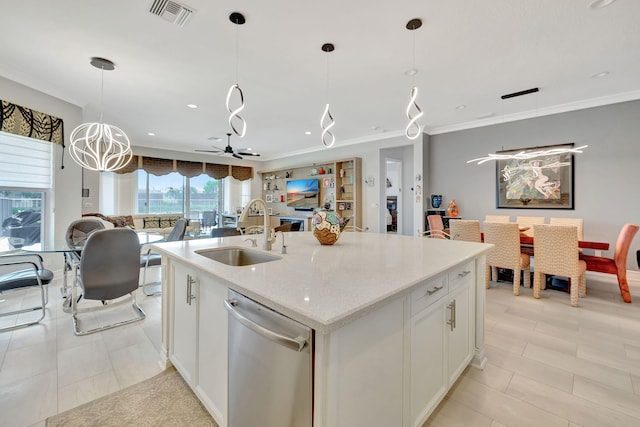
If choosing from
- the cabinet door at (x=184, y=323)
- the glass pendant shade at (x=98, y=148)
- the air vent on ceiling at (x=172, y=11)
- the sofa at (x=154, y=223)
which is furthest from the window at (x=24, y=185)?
the cabinet door at (x=184, y=323)

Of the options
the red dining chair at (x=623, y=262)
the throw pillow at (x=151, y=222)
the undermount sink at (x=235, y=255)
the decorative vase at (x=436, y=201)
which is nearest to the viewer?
the undermount sink at (x=235, y=255)

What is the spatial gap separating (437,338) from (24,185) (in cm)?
530

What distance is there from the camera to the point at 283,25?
2373mm

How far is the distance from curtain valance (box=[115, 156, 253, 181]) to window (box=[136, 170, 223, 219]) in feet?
0.86

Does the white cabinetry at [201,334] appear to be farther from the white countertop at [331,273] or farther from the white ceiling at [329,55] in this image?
the white ceiling at [329,55]

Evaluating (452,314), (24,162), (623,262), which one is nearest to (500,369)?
(452,314)

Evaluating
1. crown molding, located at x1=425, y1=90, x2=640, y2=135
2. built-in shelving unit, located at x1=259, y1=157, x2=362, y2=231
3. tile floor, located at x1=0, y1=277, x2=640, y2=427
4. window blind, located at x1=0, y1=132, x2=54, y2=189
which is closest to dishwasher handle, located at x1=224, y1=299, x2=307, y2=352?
tile floor, located at x1=0, y1=277, x2=640, y2=427

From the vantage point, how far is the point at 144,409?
156cm

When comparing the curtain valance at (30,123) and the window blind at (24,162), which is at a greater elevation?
the curtain valance at (30,123)

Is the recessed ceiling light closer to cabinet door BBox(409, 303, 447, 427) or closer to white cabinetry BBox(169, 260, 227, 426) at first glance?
cabinet door BBox(409, 303, 447, 427)

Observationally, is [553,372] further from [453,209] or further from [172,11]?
[172,11]

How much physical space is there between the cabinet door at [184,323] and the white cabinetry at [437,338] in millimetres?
1182

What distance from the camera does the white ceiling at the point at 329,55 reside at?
2.21 m

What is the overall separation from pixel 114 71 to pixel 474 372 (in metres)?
4.76
